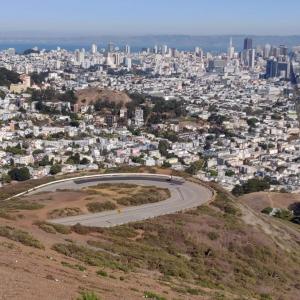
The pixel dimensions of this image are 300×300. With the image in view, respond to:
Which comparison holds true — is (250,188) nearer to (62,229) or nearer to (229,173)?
(229,173)

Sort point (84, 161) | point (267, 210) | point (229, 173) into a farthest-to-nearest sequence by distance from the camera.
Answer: point (229, 173) → point (84, 161) → point (267, 210)

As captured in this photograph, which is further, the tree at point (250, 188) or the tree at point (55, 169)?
the tree at point (55, 169)

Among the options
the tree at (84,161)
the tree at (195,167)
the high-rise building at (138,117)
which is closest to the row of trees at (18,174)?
the tree at (84,161)

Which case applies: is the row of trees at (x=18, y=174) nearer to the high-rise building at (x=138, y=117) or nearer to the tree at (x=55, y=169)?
the tree at (x=55, y=169)

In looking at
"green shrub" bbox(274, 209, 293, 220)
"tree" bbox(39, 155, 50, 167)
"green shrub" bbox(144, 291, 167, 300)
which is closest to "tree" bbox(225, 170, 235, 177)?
"tree" bbox(39, 155, 50, 167)

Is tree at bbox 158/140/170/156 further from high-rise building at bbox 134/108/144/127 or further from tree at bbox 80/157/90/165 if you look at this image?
high-rise building at bbox 134/108/144/127

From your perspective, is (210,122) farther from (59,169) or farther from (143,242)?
(143,242)

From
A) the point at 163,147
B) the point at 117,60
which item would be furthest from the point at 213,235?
the point at 117,60
